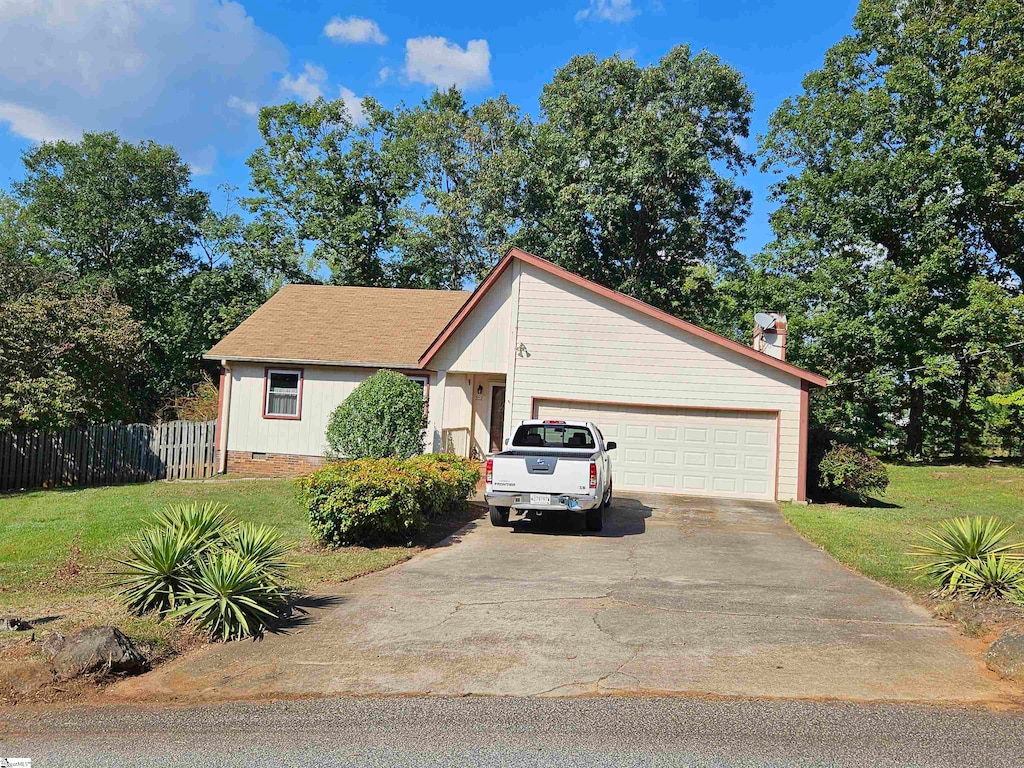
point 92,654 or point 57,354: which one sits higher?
point 57,354

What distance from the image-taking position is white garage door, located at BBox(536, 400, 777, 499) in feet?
60.8

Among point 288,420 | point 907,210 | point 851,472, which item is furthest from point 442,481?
point 907,210

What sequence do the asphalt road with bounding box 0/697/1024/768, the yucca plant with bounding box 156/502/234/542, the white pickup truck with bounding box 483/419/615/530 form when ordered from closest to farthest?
the asphalt road with bounding box 0/697/1024/768, the yucca plant with bounding box 156/502/234/542, the white pickup truck with bounding box 483/419/615/530

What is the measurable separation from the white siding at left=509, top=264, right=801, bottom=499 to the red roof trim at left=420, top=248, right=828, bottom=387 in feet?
0.51

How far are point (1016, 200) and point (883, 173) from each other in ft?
13.8

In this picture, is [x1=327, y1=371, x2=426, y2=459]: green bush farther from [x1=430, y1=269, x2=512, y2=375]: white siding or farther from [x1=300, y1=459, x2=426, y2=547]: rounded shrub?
[x1=300, y1=459, x2=426, y2=547]: rounded shrub

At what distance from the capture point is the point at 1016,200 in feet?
88.5

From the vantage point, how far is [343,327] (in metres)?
23.9

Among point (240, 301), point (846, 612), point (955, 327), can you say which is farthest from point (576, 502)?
point (240, 301)

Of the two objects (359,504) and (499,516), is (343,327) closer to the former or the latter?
(499,516)

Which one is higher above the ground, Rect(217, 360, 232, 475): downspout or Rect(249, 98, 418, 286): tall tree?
Rect(249, 98, 418, 286): tall tree

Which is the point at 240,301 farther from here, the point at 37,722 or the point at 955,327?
the point at 37,722

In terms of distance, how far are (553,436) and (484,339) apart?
5.64 meters

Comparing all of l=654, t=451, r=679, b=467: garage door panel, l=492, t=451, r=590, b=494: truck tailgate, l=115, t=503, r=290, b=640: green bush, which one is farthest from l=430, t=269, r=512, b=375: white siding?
l=115, t=503, r=290, b=640: green bush
